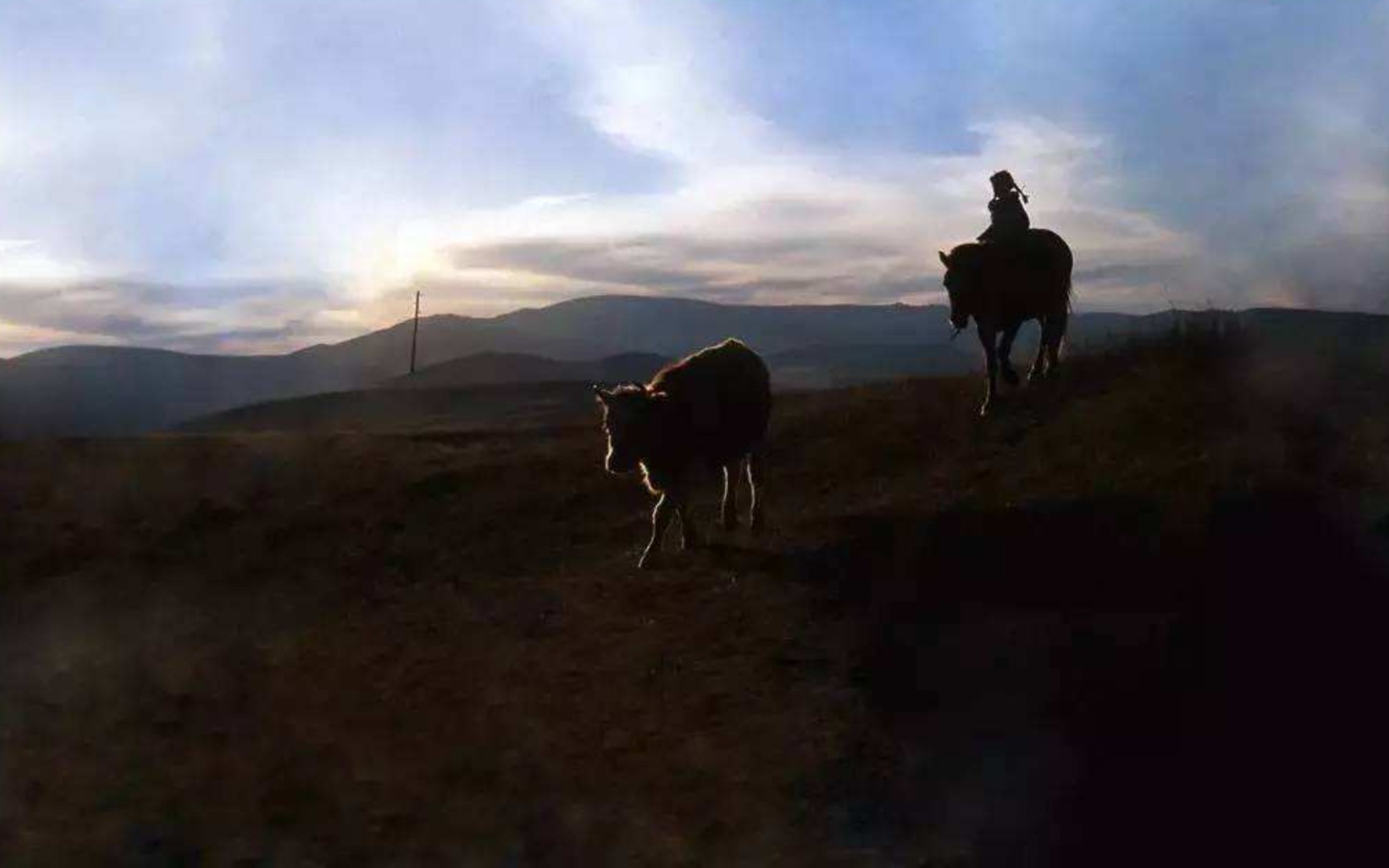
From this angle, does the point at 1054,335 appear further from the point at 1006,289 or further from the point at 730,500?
the point at 730,500

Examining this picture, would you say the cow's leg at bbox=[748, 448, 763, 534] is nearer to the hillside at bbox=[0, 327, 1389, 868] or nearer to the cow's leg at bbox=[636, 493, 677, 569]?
the hillside at bbox=[0, 327, 1389, 868]

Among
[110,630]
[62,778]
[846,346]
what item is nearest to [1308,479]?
[62,778]

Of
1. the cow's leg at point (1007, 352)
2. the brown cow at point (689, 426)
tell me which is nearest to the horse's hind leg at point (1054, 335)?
the cow's leg at point (1007, 352)

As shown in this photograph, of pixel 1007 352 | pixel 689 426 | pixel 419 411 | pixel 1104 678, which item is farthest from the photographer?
pixel 419 411

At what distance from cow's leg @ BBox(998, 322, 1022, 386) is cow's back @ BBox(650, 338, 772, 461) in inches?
193

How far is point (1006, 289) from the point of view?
18953 millimetres

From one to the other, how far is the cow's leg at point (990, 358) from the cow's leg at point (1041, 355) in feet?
3.38

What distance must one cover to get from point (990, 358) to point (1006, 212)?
2.25m

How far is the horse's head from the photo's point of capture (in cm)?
Answer: 1870

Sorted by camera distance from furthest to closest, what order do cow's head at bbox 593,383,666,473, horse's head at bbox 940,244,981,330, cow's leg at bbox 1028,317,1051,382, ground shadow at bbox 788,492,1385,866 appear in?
cow's leg at bbox 1028,317,1051,382, horse's head at bbox 940,244,981,330, cow's head at bbox 593,383,666,473, ground shadow at bbox 788,492,1385,866

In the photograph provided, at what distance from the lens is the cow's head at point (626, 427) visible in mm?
13500

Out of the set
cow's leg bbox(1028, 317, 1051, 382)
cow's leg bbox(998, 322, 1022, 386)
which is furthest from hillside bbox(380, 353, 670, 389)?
cow's leg bbox(998, 322, 1022, 386)

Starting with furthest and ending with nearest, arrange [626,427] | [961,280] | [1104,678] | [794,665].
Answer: [961,280] < [626,427] < [794,665] < [1104,678]

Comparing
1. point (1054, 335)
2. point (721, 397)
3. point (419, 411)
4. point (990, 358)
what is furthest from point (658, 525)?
point (419, 411)
